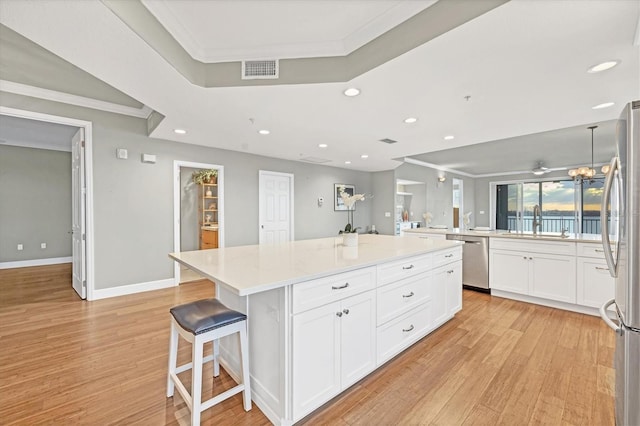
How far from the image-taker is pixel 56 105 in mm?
3459

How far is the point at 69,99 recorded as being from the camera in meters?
3.50

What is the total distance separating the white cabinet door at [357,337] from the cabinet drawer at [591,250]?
2.96 metres

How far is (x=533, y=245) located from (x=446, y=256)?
1610 mm

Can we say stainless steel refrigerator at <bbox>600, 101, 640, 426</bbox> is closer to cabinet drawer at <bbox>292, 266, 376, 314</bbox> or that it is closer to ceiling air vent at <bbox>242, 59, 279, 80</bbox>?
cabinet drawer at <bbox>292, 266, 376, 314</bbox>

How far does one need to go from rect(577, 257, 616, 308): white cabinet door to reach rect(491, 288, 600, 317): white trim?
0.11 metres

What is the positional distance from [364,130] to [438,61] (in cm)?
181

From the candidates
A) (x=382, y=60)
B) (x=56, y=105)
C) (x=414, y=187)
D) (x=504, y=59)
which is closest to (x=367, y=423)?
(x=382, y=60)

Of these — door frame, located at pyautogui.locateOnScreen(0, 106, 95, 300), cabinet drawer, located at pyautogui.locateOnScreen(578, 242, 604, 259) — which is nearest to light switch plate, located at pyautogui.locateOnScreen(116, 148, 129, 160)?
door frame, located at pyautogui.locateOnScreen(0, 106, 95, 300)

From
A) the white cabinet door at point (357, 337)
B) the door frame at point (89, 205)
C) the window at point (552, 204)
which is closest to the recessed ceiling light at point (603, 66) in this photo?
the white cabinet door at point (357, 337)

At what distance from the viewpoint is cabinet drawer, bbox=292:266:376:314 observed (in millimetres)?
1501

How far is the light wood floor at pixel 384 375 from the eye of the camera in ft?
5.34

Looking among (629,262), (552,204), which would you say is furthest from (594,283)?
(552,204)

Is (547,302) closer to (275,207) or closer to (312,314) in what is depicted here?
(312,314)

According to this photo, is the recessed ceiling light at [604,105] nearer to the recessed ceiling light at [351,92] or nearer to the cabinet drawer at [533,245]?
the cabinet drawer at [533,245]
